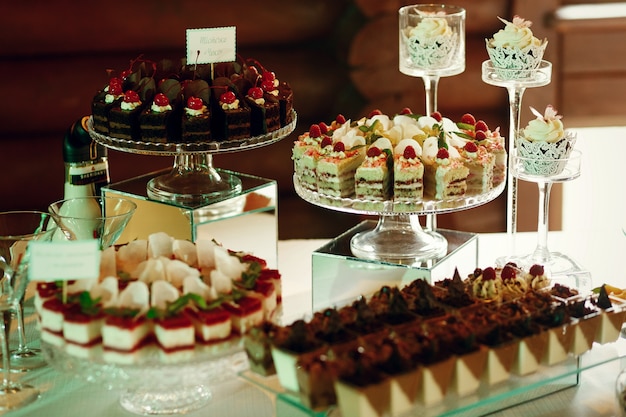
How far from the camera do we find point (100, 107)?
239 cm

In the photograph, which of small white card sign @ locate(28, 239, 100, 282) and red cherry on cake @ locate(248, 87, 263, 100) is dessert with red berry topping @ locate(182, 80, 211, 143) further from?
small white card sign @ locate(28, 239, 100, 282)

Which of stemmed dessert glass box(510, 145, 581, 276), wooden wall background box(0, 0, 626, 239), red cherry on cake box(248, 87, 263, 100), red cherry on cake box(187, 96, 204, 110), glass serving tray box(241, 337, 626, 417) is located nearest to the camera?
glass serving tray box(241, 337, 626, 417)

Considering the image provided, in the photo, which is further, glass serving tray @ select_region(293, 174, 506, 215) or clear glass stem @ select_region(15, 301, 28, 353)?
glass serving tray @ select_region(293, 174, 506, 215)

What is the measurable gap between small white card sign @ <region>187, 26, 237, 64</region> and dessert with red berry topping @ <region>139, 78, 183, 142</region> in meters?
0.12

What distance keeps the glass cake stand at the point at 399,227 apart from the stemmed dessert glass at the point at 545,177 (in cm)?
8

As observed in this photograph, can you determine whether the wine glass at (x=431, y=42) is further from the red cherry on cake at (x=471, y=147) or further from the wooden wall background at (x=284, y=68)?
the wooden wall background at (x=284, y=68)

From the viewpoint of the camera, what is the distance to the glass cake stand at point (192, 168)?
232 cm

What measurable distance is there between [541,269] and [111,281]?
2.77 ft

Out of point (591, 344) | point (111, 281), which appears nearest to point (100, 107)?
point (111, 281)

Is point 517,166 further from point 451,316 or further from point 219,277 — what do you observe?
point 219,277

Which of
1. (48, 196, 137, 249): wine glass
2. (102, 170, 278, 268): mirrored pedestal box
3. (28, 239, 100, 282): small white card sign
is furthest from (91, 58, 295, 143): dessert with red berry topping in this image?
(28, 239, 100, 282): small white card sign

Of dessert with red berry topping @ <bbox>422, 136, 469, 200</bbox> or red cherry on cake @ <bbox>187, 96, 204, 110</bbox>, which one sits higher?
red cherry on cake @ <bbox>187, 96, 204, 110</bbox>

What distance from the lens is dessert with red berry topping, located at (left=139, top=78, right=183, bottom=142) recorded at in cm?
232

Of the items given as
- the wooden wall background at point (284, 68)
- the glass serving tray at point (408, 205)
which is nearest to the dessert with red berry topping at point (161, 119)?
the glass serving tray at point (408, 205)
